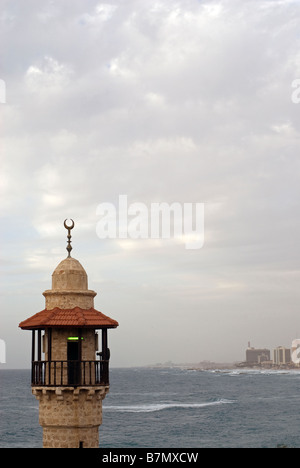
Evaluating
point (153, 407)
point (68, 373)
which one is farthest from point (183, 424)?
point (68, 373)

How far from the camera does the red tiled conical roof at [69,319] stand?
25781 millimetres

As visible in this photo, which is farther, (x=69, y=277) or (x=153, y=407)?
(x=153, y=407)

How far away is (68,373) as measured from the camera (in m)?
26.0

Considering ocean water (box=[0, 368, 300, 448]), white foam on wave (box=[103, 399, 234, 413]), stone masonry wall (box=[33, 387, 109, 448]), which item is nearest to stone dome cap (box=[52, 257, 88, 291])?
stone masonry wall (box=[33, 387, 109, 448])

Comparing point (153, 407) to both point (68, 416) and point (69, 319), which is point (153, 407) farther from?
point (69, 319)

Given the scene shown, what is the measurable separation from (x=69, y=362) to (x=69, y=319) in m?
1.80

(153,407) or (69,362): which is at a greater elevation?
(69,362)

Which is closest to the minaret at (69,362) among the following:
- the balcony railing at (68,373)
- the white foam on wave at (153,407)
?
the balcony railing at (68,373)

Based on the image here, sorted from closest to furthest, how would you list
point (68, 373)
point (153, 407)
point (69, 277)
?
point (68, 373)
point (69, 277)
point (153, 407)
